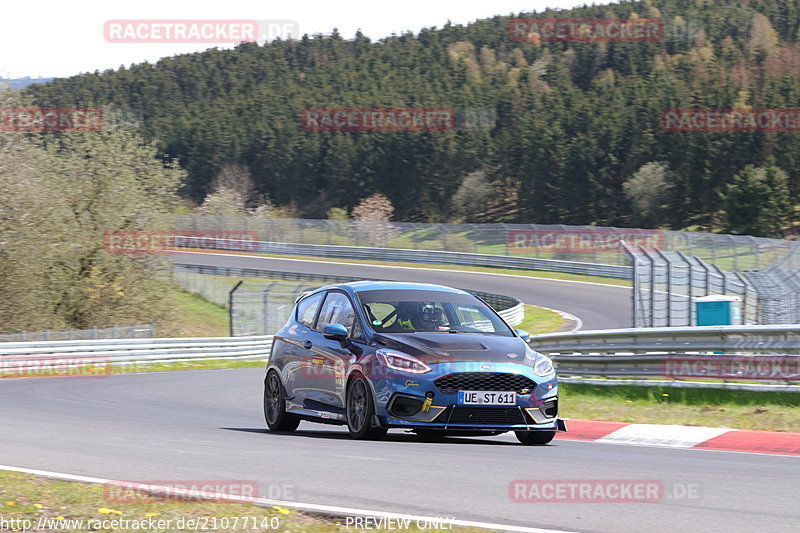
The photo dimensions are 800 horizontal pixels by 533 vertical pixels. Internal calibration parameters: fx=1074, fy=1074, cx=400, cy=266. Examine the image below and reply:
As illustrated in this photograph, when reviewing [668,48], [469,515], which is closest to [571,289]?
[469,515]

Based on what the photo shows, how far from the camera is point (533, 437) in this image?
10234 millimetres

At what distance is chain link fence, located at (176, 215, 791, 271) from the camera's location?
3155 centimetres

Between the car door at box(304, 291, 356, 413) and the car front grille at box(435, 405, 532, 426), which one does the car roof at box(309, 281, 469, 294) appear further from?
the car front grille at box(435, 405, 532, 426)

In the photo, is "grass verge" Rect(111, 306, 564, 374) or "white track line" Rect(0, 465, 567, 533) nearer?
"white track line" Rect(0, 465, 567, 533)

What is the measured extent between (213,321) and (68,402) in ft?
97.5

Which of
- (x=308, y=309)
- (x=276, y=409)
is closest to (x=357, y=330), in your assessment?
(x=308, y=309)

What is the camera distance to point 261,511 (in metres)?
6.29

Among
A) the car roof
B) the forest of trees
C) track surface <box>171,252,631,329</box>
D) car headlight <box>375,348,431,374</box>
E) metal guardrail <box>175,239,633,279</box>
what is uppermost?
the forest of trees

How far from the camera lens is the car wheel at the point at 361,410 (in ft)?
32.1

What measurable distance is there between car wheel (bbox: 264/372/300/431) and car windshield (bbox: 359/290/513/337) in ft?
5.73

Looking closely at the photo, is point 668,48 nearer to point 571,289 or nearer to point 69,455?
point 571,289

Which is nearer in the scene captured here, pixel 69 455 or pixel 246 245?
pixel 69 455

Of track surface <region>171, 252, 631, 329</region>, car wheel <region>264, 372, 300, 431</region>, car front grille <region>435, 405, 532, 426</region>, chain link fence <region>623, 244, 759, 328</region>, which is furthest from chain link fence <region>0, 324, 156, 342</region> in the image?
car front grille <region>435, 405, 532, 426</region>

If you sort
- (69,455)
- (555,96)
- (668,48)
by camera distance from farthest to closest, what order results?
1. (668,48)
2. (555,96)
3. (69,455)
